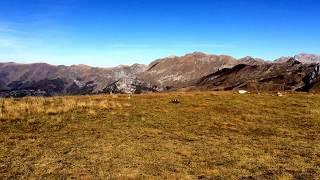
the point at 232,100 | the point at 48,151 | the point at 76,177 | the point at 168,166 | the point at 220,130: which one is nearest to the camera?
the point at 76,177

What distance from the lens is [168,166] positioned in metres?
19.4

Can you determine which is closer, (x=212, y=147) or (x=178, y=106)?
(x=212, y=147)

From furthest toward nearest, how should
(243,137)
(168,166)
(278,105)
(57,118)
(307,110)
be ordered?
(278,105)
(307,110)
(57,118)
(243,137)
(168,166)

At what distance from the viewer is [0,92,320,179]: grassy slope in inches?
742

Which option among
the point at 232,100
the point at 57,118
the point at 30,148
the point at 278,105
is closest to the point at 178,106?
the point at 232,100

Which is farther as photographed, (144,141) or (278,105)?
(278,105)

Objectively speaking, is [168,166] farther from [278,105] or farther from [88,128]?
[278,105]

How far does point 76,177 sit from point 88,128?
446 inches

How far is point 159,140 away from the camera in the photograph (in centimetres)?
2534

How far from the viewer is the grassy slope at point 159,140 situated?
742 inches

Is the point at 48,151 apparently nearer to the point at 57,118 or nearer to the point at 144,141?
the point at 144,141

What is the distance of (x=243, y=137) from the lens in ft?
89.2

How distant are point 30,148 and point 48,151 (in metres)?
1.35

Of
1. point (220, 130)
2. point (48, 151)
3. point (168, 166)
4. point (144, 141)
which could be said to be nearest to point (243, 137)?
point (220, 130)
